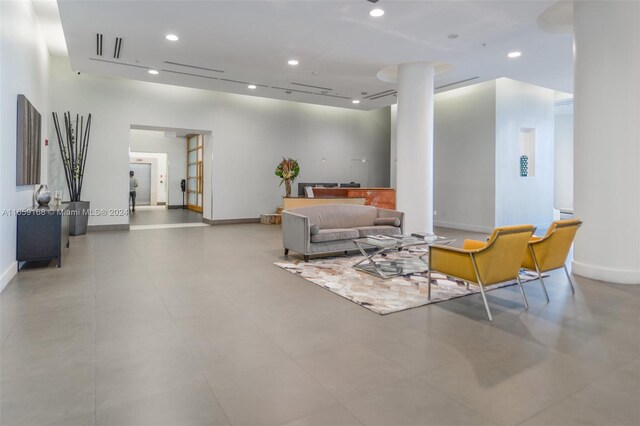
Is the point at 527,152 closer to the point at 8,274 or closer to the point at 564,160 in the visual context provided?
the point at 564,160

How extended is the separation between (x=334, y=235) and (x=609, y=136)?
416cm

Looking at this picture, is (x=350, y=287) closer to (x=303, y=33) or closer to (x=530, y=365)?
(x=530, y=365)

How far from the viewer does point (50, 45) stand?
8578 mm

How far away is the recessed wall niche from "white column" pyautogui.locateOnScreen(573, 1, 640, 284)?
5923mm

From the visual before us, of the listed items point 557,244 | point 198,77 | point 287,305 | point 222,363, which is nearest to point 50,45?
point 198,77

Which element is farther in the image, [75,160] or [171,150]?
[171,150]

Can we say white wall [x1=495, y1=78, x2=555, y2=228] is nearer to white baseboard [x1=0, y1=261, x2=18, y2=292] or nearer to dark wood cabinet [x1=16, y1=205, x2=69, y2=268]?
dark wood cabinet [x1=16, y1=205, x2=69, y2=268]

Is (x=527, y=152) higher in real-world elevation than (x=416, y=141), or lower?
higher

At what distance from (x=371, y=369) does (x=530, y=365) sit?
3.75 ft

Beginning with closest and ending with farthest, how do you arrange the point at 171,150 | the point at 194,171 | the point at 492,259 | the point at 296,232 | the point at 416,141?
the point at 492,259
the point at 296,232
the point at 416,141
the point at 194,171
the point at 171,150

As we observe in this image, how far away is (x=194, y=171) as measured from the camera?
16.1 m
